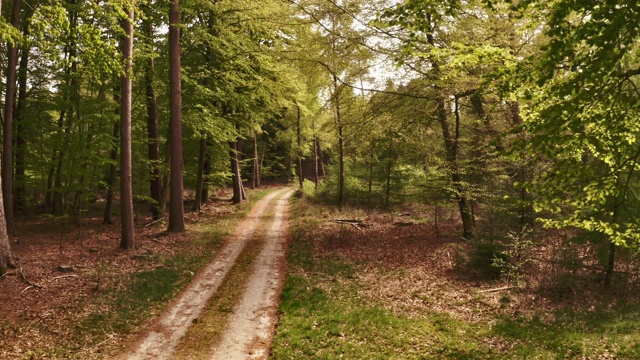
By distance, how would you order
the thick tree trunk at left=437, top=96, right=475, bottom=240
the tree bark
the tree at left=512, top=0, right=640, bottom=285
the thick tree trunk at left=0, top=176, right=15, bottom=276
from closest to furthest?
the tree at left=512, top=0, right=640, bottom=285
the thick tree trunk at left=0, top=176, right=15, bottom=276
the thick tree trunk at left=437, top=96, right=475, bottom=240
the tree bark

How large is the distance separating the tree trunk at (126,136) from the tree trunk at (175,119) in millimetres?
3040

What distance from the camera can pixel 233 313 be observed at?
33.4 ft

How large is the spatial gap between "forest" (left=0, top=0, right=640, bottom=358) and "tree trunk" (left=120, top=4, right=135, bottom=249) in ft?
0.20

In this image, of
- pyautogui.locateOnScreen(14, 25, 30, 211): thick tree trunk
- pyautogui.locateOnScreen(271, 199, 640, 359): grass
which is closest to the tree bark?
pyautogui.locateOnScreen(14, 25, 30, 211): thick tree trunk

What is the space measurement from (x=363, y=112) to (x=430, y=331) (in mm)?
10527

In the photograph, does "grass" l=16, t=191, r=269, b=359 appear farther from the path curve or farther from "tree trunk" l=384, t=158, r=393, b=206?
"tree trunk" l=384, t=158, r=393, b=206

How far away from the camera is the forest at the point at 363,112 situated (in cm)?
580

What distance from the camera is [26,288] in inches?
389

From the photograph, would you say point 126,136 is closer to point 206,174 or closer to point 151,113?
point 151,113

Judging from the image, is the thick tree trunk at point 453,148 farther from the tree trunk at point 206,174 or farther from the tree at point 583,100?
the tree trunk at point 206,174

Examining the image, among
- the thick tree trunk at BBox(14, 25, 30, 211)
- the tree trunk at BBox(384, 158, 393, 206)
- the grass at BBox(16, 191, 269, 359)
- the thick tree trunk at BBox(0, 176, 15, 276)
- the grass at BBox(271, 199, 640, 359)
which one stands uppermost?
the thick tree trunk at BBox(14, 25, 30, 211)

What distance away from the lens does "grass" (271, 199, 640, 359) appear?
8.32 metres

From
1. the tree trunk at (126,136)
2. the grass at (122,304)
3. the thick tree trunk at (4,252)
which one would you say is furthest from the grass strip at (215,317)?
the thick tree trunk at (4,252)

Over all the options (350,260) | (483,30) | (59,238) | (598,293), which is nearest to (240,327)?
(350,260)
